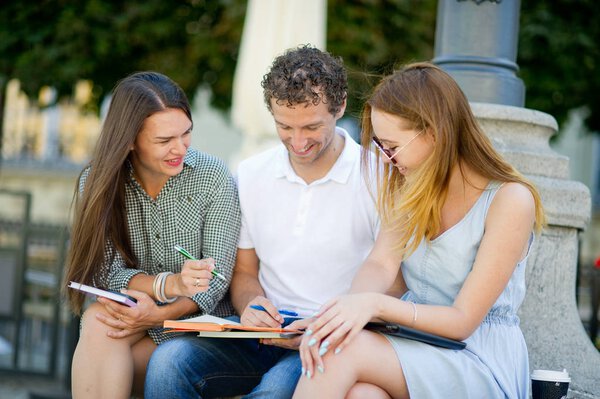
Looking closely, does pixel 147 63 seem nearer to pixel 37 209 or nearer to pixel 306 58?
pixel 37 209

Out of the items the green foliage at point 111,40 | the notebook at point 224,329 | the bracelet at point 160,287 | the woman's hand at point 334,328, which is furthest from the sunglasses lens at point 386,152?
the green foliage at point 111,40

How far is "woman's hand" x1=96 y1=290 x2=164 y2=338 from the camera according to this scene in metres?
3.12

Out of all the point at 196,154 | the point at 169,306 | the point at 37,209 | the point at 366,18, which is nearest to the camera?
the point at 169,306

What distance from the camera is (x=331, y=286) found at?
3.36m

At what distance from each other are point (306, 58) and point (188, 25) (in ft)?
24.3

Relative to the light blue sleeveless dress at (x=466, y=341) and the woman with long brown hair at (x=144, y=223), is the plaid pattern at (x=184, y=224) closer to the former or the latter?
the woman with long brown hair at (x=144, y=223)

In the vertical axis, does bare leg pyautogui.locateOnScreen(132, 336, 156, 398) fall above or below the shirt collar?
below

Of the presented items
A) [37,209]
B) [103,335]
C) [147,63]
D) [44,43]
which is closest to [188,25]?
[147,63]

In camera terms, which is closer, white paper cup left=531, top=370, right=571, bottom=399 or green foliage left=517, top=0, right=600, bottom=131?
white paper cup left=531, top=370, right=571, bottom=399

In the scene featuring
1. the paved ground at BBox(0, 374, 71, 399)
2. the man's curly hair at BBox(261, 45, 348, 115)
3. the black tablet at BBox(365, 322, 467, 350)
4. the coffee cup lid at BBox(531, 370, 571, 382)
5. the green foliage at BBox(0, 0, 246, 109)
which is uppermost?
the green foliage at BBox(0, 0, 246, 109)

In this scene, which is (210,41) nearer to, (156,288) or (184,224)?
(184,224)

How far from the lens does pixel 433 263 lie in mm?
3006

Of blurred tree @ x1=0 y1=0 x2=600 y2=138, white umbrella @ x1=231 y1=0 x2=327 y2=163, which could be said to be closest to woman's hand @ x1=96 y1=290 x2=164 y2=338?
white umbrella @ x1=231 y1=0 x2=327 y2=163

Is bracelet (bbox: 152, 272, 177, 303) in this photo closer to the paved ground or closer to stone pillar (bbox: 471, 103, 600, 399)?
stone pillar (bbox: 471, 103, 600, 399)
